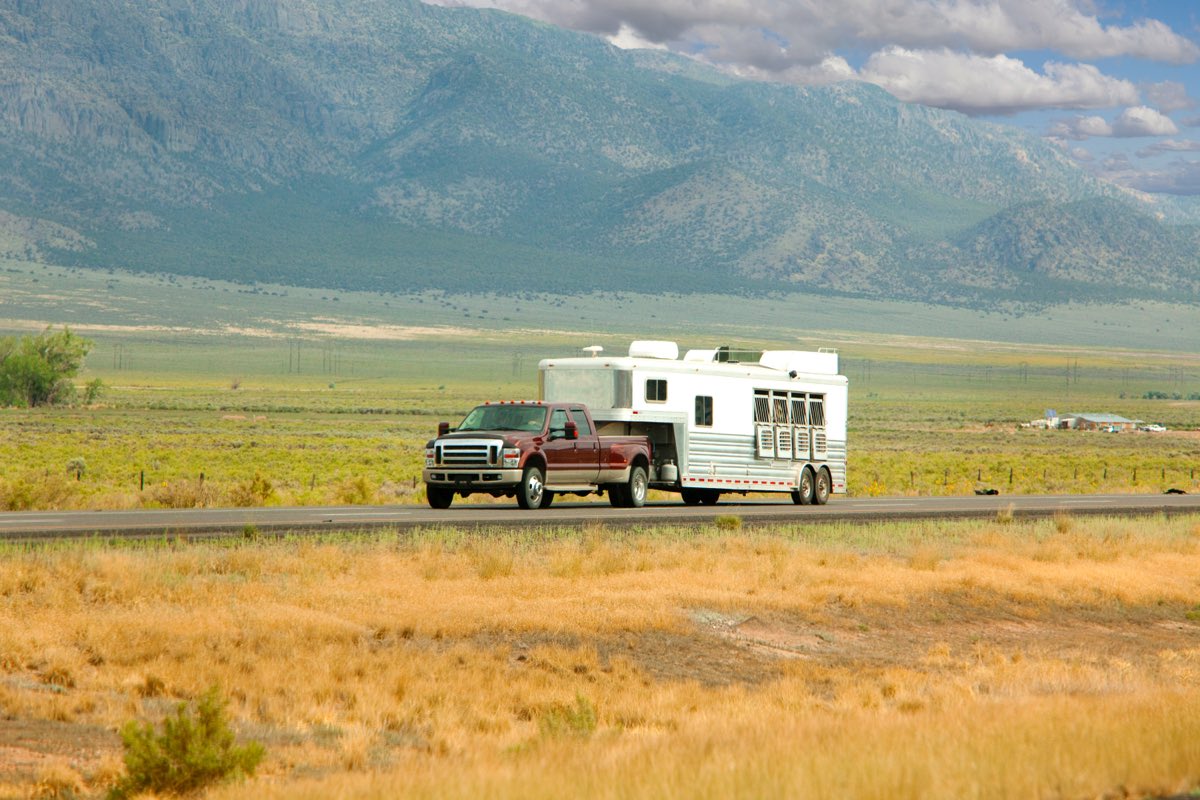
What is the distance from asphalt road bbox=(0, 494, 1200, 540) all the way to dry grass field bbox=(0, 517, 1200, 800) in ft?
8.66

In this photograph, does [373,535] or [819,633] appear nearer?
[819,633]

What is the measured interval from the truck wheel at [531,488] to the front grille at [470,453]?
80 centimetres

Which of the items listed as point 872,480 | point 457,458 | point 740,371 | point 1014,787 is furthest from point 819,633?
point 872,480

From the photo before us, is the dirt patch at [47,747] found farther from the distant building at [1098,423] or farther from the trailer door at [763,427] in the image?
the distant building at [1098,423]

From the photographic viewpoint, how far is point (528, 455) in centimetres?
3150

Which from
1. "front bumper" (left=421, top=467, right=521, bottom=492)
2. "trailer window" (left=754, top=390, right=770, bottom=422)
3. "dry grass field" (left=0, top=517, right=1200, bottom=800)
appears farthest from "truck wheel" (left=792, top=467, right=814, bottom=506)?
"dry grass field" (left=0, top=517, right=1200, bottom=800)

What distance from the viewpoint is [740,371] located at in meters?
34.7

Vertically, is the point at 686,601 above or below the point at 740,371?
below

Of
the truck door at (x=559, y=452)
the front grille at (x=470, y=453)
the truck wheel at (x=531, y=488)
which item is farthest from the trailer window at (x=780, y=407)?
the front grille at (x=470, y=453)

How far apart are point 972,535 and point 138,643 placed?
701 inches

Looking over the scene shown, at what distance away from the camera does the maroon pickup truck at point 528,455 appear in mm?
31266

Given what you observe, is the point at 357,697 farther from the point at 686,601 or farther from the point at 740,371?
the point at 740,371

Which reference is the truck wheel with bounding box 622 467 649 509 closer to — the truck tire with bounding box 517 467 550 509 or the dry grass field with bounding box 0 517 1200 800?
the truck tire with bounding box 517 467 550 509

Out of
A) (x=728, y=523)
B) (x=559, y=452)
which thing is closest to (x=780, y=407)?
Result: (x=559, y=452)
